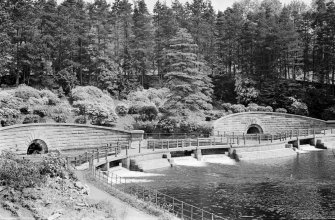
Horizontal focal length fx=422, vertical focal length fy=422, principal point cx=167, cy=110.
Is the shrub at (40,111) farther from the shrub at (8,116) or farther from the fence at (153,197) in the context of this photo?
the fence at (153,197)

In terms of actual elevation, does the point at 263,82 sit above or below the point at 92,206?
above

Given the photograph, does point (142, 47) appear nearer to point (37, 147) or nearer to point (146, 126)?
point (146, 126)

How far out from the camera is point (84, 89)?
2185 inches

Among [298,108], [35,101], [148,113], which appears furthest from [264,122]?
[35,101]

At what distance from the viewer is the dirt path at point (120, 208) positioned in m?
19.7

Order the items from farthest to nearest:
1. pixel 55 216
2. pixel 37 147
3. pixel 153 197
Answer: pixel 37 147 < pixel 153 197 < pixel 55 216

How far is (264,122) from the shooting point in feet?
197

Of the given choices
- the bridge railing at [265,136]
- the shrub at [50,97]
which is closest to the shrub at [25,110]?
the shrub at [50,97]

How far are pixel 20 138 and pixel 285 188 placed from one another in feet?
76.7

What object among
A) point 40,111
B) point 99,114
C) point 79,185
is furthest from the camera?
point 99,114

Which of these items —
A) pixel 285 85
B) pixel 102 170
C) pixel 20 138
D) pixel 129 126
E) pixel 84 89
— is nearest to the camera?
pixel 102 170

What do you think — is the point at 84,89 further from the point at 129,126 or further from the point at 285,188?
the point at 285,188

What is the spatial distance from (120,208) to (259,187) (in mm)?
14188

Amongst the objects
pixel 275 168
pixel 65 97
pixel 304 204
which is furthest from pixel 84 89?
pixel 304 204
